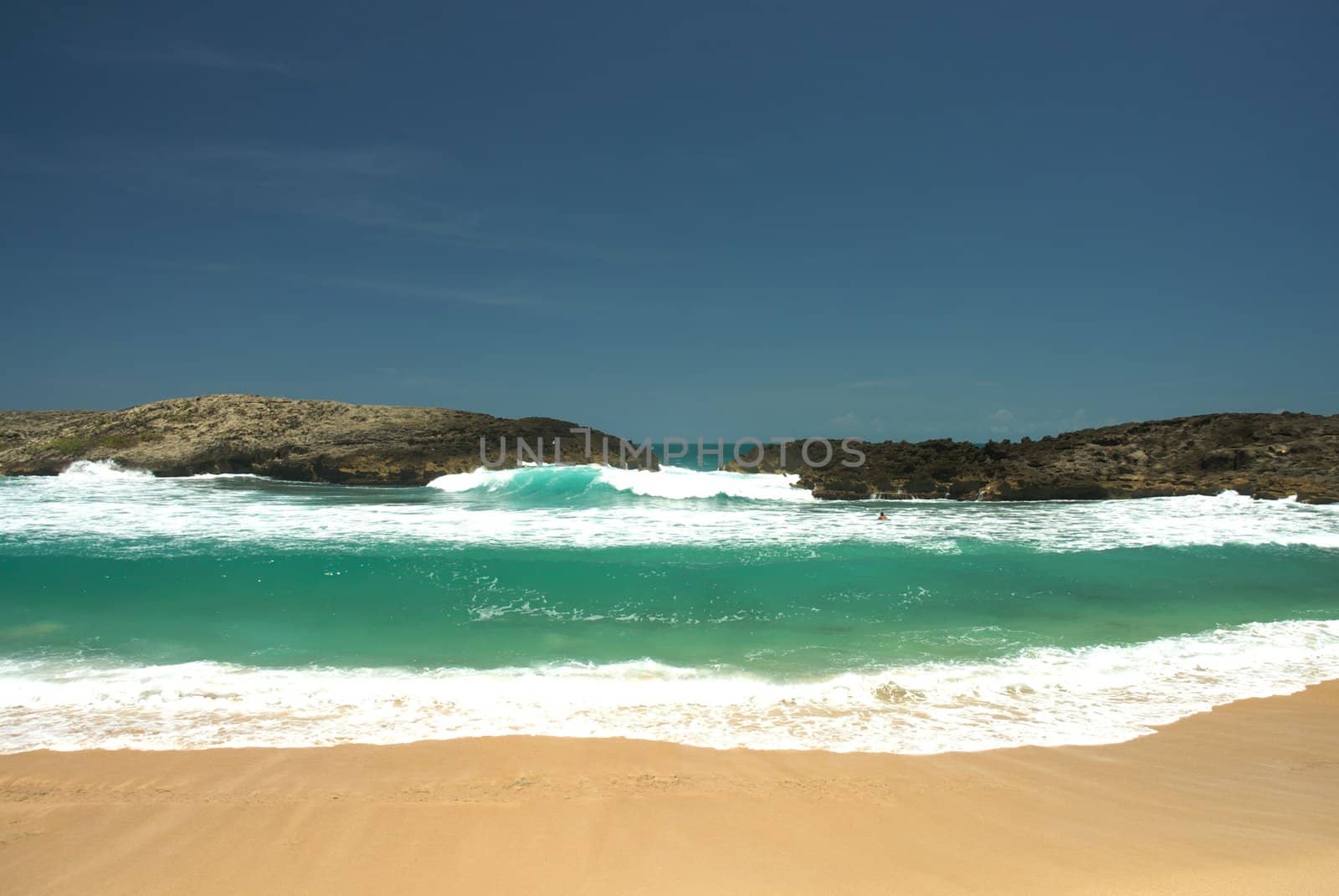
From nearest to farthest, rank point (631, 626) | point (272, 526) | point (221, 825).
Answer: point (221, 825) < point (631, 626) < point (272, 526)

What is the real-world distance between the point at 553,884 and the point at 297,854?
1340mm

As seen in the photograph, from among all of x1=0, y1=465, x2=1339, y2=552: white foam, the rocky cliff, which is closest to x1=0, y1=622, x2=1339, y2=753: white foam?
x1=0, y1=465, x2=1339, y2=552: white foam

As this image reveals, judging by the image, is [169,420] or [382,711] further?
[169,420]

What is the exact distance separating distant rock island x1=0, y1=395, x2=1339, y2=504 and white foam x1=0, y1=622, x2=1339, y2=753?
626 inches

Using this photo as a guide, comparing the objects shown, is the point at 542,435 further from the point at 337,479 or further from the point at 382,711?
the point at 382,711

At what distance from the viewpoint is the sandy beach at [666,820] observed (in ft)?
10.7

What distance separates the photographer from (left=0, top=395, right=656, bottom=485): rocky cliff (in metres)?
29.3

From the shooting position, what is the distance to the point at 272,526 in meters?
15.1

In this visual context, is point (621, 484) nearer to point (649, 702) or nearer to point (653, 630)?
point (653, 630)

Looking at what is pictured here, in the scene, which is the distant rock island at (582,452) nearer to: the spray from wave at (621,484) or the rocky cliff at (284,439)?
the rocky cliff at (284,439)

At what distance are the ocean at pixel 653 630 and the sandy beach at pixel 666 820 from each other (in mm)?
386

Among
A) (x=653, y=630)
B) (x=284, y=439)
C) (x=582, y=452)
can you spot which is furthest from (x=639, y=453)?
(x=653, y=630)

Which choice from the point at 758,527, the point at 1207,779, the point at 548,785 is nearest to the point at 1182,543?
the point at 758,527

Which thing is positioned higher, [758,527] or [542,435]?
[542,435]
